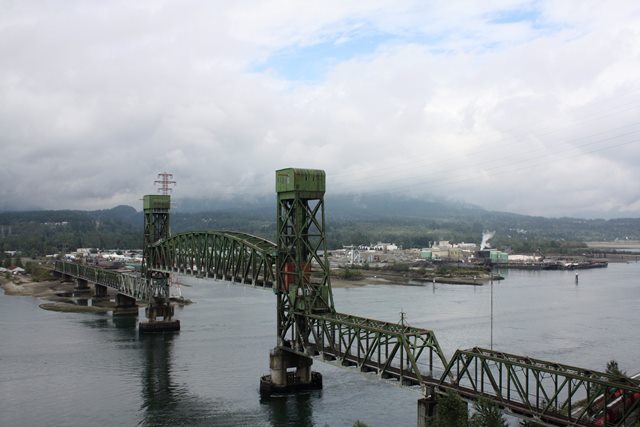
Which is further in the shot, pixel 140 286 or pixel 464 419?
pixel 140 286

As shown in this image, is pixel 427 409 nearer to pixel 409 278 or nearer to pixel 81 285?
pixel 81 285

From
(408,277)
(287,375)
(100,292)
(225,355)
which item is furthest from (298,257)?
(408,277)

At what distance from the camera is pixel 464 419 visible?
94.0 feet

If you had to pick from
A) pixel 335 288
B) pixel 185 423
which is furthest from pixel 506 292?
pixel 185 423

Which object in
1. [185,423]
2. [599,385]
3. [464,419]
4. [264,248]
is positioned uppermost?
[264,248]

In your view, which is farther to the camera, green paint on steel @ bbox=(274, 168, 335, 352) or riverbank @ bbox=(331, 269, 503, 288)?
riverbank @ bbox=(331, 269, 503, 288)

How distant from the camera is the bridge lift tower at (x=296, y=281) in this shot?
43.9 meters

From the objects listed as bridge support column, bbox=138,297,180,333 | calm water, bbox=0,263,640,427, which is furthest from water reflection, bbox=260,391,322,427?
bridge support column, bbox=138,297,180,333

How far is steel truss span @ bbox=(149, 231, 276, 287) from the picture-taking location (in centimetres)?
5094

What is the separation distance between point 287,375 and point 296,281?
21.0 ft

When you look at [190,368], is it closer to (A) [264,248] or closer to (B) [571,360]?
(A) [264,248]

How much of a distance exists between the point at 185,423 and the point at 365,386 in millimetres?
13080

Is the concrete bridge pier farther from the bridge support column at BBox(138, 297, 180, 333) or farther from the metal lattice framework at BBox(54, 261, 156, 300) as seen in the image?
the metal lattice framework at BBox(54, 261, 156, 300)

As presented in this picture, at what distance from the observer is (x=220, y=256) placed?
197 ft
